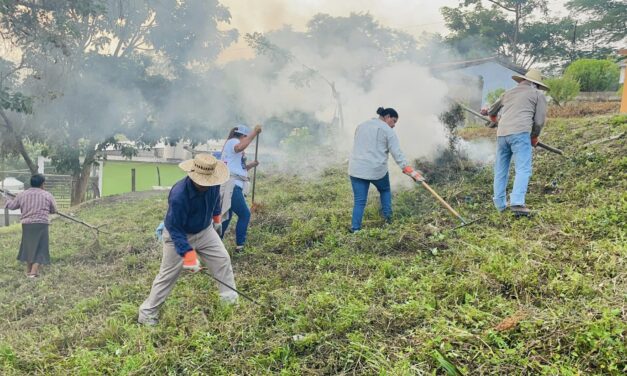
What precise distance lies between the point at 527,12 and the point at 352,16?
53.7 feet

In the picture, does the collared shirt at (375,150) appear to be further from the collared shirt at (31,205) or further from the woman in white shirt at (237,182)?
the collared shirt at (31,205)

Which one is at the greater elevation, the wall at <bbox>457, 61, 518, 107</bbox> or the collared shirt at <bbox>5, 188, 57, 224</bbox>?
the wall at <bbox>457, 61, 518, 107</bbox>

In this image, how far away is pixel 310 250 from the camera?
5438 mm

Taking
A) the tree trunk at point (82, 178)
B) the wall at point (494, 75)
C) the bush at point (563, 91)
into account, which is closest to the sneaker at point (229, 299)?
the tree trunk at point (82, 178)

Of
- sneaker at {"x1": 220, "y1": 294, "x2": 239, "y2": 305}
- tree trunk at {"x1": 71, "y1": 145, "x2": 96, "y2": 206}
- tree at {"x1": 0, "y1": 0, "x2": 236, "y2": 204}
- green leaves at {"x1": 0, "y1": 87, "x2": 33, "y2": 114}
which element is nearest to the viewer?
sneaker at {"x1": 220, "y1": 294, "x2": 239, "y2": 305}

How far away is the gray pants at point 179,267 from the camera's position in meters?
3.96

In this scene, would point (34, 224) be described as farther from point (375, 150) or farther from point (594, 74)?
point (594, 74)

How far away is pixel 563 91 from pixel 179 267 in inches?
481

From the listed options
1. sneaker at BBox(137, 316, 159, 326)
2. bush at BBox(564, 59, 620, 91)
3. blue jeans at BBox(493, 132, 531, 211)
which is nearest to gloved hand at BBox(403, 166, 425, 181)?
blue jeans at BBox(493, 132, 531, 211)

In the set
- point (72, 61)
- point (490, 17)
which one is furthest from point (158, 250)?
point (490, 17)

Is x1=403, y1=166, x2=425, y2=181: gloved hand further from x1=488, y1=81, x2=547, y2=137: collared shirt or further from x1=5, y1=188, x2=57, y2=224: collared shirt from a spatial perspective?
x1=5, y1=188, x2=57, y2=224: collared shirt

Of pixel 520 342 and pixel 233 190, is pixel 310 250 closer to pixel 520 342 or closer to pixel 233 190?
pixel 233 190

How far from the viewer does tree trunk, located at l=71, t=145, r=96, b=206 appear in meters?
13.0

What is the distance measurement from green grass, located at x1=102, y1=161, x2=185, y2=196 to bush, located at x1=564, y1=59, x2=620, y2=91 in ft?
49.5
